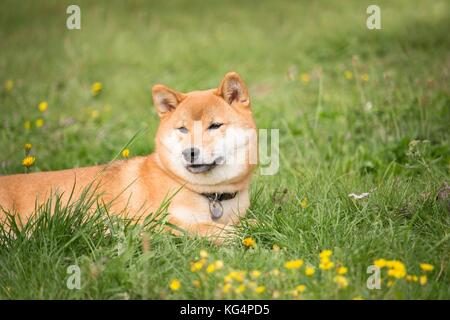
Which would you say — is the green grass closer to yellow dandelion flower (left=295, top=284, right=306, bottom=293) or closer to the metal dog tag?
yellow dandelion flower (left=295, top=284, right=306, bottom=293)

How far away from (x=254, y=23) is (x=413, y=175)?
6197mm

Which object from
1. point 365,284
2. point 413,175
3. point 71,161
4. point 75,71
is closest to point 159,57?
point 75,71

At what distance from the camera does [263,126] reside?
6715 mm

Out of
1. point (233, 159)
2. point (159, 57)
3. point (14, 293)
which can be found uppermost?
point (159, 57)

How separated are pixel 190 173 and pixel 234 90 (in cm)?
67

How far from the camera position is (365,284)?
134 inches

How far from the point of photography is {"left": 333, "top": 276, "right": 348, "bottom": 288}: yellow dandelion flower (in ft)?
10.6

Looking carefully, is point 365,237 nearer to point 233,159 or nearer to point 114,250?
point 233,159

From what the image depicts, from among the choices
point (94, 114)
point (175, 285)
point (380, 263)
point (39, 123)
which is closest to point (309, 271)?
point (380, 263)

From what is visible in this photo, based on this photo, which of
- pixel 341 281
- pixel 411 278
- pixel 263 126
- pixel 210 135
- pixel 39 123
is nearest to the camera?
pixel 341 281

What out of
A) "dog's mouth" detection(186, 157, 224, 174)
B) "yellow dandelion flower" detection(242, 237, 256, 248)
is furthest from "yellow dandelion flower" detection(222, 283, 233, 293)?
"dog's mouth" detection(186, 157, 224, 174)

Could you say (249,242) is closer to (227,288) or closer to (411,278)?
(227,288)

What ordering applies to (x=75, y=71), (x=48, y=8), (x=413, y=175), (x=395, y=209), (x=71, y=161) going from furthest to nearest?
1. (x=48, y=8)
2. (x=75, y=71)
3. (x=71, y=161)
4. (x=413, y=175)
5. (x=395, y=209)

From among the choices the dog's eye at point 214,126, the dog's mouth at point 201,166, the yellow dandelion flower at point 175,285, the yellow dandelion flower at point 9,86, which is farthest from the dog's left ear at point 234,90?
the yellow dandelion flower at point 9,86
